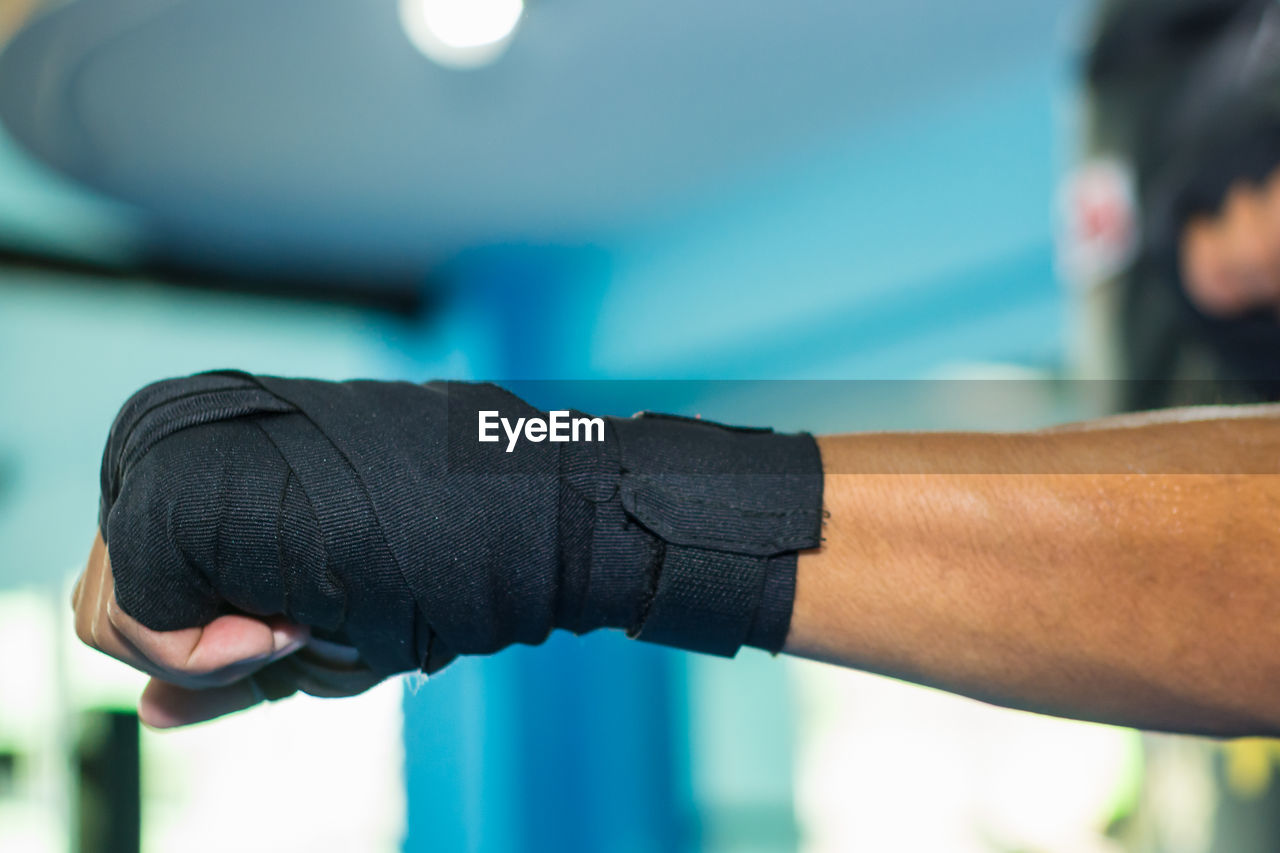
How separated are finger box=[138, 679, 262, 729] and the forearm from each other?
1.58 ft

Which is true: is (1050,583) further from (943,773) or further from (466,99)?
(943,773)

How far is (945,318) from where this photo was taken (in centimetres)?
291

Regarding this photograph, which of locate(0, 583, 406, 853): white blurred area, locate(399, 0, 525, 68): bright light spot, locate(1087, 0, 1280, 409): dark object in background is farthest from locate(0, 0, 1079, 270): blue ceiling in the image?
locate(0, 583, 406, 853): white blurred area

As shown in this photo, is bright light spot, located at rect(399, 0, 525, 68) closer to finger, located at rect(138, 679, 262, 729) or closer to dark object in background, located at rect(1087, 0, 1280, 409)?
dark object in background, located at rect(1087, 0, 1280, 409)

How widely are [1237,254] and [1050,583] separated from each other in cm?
98

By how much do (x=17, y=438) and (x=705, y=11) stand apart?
261cm

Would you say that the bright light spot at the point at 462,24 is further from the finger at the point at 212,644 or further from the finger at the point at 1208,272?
the finger at the point at 212,644

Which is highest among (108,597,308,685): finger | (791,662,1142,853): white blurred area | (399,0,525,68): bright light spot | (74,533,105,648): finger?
(399,0,525,68): bright light spot

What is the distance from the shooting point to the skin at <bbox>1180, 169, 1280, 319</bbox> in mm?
1328

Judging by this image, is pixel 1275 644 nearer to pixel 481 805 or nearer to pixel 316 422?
pixel 316 422

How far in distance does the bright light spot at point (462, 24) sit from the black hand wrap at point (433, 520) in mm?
1631

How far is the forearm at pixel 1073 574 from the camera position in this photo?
0.67m

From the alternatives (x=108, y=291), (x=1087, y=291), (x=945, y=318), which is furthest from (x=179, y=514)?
(x=108, y=291)

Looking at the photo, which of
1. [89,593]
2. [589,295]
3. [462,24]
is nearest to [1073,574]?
[89,593]
